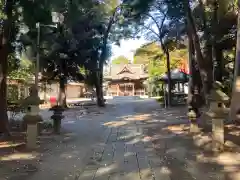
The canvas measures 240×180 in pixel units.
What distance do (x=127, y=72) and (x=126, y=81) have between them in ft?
4.71

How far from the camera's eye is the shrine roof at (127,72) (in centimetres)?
5600

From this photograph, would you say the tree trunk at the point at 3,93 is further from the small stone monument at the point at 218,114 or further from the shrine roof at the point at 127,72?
the shrine roof at the point at 127,72

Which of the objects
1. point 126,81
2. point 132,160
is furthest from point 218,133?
point 126,81

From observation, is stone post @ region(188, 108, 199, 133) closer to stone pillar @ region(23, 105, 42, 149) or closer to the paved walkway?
the paved walkway

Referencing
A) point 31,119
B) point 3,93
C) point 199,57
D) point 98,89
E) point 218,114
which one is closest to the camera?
point 218,114

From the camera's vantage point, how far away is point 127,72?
186ft

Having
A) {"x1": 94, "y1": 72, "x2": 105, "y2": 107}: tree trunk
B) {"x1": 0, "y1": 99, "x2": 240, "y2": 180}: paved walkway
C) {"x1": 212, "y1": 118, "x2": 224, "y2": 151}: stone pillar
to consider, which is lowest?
{"x1": 0, "y1": 99, "x2": 240, "y2": 180}: paved walkway

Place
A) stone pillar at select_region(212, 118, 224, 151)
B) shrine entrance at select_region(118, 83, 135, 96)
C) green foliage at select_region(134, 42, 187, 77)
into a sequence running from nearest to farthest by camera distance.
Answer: stone pillar at select_region(212, 118, 224, 151) < green foliage at select_region(134, 42, 187, 77) < shrine entrance at select_region(118, 83, 135, 96)

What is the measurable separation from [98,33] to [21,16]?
16.6 meters

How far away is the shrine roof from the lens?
56000 millimetres

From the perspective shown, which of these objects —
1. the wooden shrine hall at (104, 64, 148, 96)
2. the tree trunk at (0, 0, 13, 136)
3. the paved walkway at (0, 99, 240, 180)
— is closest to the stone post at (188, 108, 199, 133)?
the paved walkway at (0, 99, 240, 180)

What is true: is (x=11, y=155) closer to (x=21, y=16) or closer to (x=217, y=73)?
(x=21, y=16)

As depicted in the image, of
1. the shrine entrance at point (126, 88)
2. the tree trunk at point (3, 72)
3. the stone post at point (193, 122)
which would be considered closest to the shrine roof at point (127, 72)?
the shrine entrance at point (126, 88)

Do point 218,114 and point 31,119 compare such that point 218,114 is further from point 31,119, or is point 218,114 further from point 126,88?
point 126,88
